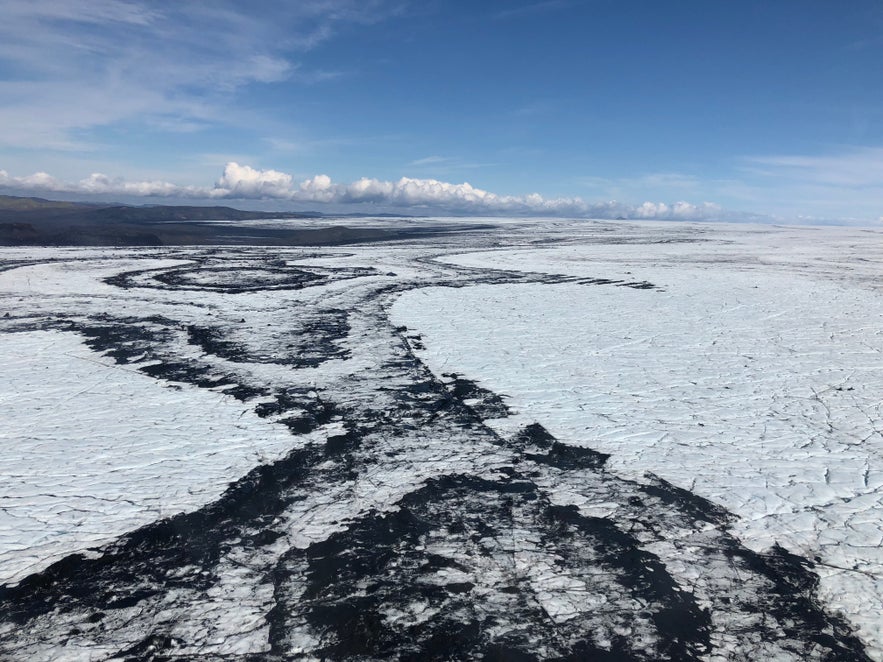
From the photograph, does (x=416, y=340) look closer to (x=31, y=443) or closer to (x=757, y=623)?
(x=31, y=443)

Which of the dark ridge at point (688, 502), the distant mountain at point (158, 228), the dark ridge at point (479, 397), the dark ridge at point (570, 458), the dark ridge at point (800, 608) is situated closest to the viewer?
the dark ridge at point (800, 608)

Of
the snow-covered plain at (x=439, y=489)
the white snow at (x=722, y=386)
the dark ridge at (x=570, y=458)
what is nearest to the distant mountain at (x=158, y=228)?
the white snow at (x=722, y=386)

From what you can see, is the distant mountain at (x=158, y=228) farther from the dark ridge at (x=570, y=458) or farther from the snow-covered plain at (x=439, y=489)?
the dark ridge at (x=570, y=458)

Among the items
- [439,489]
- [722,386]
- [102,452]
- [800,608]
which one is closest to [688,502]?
[800,608]

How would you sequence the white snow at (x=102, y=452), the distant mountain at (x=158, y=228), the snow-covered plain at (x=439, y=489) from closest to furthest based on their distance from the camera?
the snow-covered plain at (x=439, y=489), the white snow at (x=102, y=452), the distant mountain at (x=158, y=228)

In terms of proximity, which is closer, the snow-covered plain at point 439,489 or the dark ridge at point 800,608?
the dark ridge at point 800,608

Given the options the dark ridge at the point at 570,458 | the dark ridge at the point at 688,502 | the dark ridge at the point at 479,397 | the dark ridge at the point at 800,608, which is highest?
the dark ridge at the point at 479,397

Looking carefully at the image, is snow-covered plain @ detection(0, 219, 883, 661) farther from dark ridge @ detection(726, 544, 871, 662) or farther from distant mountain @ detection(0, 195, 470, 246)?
distant mountain @ detection(0, 195, 470, 246)

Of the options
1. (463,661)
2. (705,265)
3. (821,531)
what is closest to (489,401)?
(821,531)
